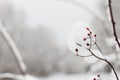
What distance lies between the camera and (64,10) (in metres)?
34.7

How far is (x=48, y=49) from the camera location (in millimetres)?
24797

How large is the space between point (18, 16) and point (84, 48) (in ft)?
76.2

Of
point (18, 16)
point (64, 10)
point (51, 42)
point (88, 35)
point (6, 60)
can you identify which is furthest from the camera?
point (64, 10)

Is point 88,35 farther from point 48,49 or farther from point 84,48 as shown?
point 48,49

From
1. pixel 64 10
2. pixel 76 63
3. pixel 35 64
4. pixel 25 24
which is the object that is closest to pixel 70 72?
pixel 76 63

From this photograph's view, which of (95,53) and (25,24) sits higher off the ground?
(25,24)

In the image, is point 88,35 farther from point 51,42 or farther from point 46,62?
point 51,42

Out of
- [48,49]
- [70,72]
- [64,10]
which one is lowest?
[70,72]

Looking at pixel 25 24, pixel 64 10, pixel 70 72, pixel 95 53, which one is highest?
pixel 64 10

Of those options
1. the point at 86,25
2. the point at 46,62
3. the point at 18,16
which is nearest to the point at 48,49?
the point at 46,62

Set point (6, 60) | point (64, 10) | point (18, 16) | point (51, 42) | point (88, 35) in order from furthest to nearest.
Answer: point (64, 10) < point (51, 42) < point (18, 16) < point (6, 60) < point (88, 35)

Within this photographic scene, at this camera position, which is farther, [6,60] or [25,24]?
[25,24]

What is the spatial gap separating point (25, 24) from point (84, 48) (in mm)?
23990

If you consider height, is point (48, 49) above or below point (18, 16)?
below
